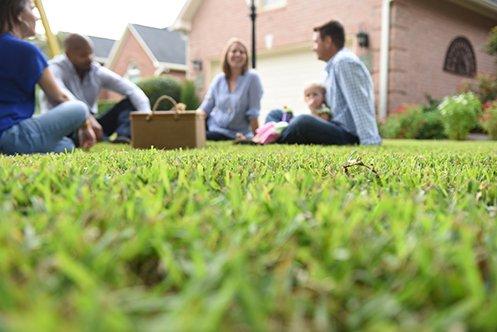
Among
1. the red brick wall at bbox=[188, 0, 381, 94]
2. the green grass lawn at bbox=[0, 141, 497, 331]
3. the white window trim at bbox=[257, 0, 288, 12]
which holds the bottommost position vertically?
the green grass lawn at bbox=[0, 141, 497, 331]

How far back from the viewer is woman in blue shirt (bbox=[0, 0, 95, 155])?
3393 mm

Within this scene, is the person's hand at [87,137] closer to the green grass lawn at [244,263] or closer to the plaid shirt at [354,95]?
the plaid shirt at [354,95]

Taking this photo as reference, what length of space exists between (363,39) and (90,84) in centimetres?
673

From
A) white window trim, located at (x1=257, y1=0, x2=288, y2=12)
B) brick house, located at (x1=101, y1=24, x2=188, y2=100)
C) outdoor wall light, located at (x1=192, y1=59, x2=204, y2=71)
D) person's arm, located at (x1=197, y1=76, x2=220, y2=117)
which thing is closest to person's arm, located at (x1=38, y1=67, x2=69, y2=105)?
person's arm, located at (x1=197, y1=76, x2=220, y2=117)

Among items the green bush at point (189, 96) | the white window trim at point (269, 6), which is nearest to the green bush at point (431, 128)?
the white window trim at point (269, 6)

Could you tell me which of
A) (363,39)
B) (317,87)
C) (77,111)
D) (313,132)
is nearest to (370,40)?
(363,39)

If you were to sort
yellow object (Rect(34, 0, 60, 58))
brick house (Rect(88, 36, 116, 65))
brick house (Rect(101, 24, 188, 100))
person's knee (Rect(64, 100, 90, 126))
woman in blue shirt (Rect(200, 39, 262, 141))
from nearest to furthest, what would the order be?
1. person's knee (Rect(64, 100, 90, 126))
2. yellow object (Rect(34, 0, 60, 58))
3. woman in blue shirt (Rect(200, 39, 262, 141))
4. brick house (Rect(101, 24, 188, 100))
5. brick house (Rect(88, 36, 116, 65))

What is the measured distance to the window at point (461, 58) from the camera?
12258mm

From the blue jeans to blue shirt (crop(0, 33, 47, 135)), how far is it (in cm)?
A: 8

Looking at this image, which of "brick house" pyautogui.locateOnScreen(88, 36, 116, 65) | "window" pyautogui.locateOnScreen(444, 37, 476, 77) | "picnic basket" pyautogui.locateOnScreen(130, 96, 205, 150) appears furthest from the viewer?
"brick house" pyautogui.locateOnScreen(88, 36, 116, 65)

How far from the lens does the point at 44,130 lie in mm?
3709

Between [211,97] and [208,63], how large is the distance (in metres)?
7.40

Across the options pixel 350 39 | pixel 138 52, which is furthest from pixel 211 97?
pixel 138 52

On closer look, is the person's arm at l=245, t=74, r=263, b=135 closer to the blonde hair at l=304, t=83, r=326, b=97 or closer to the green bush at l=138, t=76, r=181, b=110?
the blonde hair at l=304, t=83, r=326, b=97
